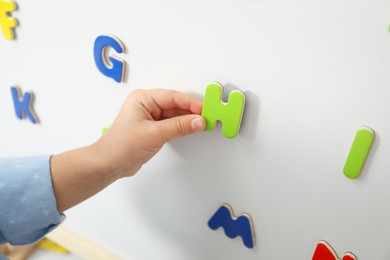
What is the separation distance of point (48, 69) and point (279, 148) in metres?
0.46

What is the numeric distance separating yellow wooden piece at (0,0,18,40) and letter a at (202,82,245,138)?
1.32 feet

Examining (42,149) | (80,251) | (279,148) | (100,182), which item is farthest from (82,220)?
(279,148)

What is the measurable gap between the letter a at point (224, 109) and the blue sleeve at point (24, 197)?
0.26 metres

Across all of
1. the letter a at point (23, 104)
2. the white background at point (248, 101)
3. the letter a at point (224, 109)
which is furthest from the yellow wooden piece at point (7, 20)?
the letter a at point (224, 109)

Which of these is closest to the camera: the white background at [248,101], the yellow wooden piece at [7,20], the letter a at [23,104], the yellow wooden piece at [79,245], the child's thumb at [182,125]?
the white background at [248,101]

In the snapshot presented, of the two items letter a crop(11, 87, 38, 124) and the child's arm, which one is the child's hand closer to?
the child's arm

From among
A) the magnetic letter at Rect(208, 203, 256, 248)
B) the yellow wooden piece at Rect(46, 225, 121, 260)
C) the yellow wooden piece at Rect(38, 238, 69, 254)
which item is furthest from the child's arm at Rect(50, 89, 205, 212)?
the yellow wooden piece at Rect(38, 238, 69, 254)

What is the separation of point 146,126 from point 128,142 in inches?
1.5

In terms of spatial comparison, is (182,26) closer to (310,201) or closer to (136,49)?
(136,49)

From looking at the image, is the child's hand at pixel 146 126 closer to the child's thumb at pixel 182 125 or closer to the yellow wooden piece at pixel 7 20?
the child's thumb at pixel 182 125

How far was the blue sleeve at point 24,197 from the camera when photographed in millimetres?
514

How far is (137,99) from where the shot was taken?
531mm

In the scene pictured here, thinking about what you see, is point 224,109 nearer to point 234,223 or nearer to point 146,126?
point 146,126

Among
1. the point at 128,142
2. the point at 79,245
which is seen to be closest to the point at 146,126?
the point at 128,142
